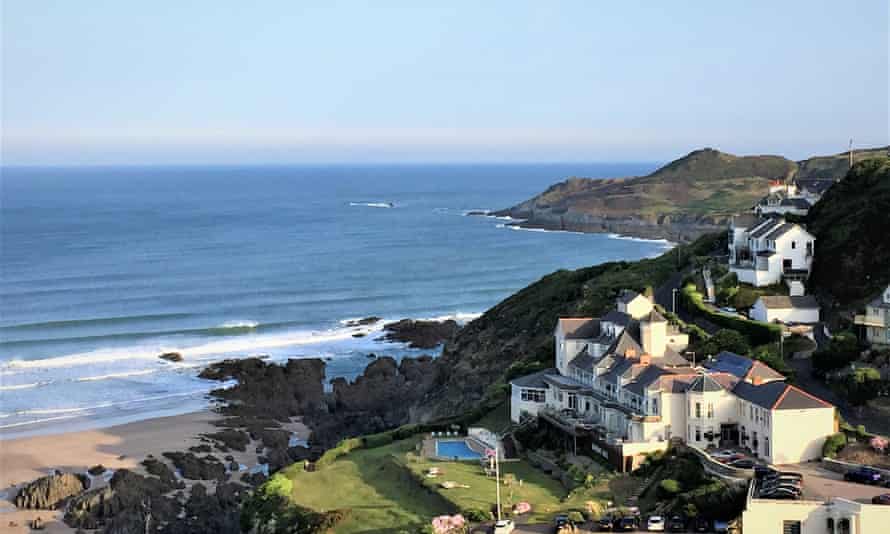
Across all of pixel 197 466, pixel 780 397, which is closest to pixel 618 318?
pixel 780 397

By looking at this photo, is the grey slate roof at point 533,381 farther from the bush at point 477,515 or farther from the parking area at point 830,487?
the parking area at point 830,487

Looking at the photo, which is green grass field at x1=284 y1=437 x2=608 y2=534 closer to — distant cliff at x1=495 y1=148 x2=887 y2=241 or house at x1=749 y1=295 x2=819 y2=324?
house at x1=749 y1=295 x2=819 y2=324

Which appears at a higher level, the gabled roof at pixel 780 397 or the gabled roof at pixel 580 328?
the gabled roof at pixel 580 328

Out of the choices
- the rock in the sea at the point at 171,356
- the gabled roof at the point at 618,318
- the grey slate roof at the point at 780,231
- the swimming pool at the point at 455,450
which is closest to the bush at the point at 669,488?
the swimming pool at the point at 455,450

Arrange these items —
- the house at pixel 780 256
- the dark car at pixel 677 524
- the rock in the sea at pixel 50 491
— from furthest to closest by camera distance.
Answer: the house at pixel 780 256, the rock in the sea at pixel 50 491, the dark car at pixel 677 524

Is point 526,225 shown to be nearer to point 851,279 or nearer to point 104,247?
point 104,247
